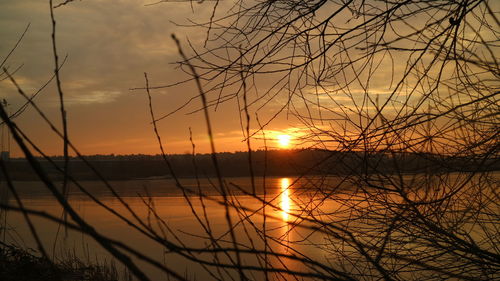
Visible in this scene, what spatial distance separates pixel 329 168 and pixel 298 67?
61 centimetres

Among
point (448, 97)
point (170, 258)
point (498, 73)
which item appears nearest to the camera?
point (498, 73)

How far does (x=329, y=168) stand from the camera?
2.82m

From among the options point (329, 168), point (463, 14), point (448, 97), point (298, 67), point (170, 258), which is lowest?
point (170, 258)

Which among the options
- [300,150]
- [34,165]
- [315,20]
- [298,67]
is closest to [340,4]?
Result: [315,20]

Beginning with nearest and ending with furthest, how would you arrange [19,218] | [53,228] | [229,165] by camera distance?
[53,228]
[19,218]
[229,165]

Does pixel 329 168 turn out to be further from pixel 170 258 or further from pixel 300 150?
pixel 170 258

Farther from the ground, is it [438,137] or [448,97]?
[448,97]

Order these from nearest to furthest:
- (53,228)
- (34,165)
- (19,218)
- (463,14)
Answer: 1. (34,165)
2. (463,14)
3. (53,228)
4. (19,218)

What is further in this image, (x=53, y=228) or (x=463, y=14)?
(x=53, y=228)

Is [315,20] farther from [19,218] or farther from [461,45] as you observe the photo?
[19,218]

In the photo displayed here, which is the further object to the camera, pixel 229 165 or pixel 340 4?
pixel 229 165

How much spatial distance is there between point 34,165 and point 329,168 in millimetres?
2164

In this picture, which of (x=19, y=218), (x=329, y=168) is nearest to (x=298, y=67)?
(x=329, y=168)

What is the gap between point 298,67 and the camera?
2914 mm
